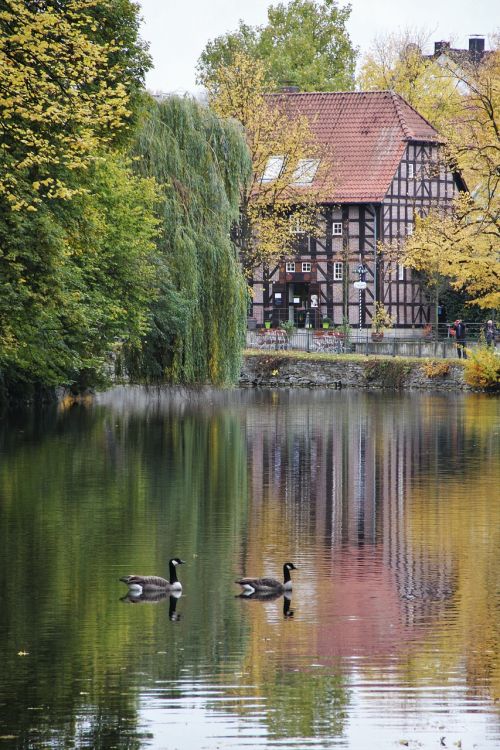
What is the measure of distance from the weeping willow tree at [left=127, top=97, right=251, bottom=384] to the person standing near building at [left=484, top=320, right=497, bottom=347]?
18.3m

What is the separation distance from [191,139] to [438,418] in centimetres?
988

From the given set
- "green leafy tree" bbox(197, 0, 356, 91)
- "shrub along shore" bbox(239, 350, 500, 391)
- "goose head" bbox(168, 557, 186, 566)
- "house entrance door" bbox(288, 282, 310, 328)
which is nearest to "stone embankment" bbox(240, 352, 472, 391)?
"shrub along shore" bbox(239, 350, 500, 391)

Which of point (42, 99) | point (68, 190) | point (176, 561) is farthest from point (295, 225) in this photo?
point (176, 561)

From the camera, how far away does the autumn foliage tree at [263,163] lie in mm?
64500

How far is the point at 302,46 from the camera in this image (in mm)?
89688

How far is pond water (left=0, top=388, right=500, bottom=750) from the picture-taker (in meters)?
10.3

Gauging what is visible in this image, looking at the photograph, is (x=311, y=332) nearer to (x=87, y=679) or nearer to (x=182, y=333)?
(x=182, y=333)

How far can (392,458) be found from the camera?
97.7 ft

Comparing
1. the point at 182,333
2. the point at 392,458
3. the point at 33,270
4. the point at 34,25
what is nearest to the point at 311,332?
the point at 182,333

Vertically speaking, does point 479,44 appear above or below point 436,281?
above

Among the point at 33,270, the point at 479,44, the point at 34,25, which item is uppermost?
the point at 479,44

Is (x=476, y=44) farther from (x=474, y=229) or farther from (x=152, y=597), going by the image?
(x=152, y=597)

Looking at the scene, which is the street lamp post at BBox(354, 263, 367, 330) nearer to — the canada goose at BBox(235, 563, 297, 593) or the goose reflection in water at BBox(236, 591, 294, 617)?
the canada goose at BBox(235, 563, 297, 593)

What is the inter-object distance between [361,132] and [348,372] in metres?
16.6
